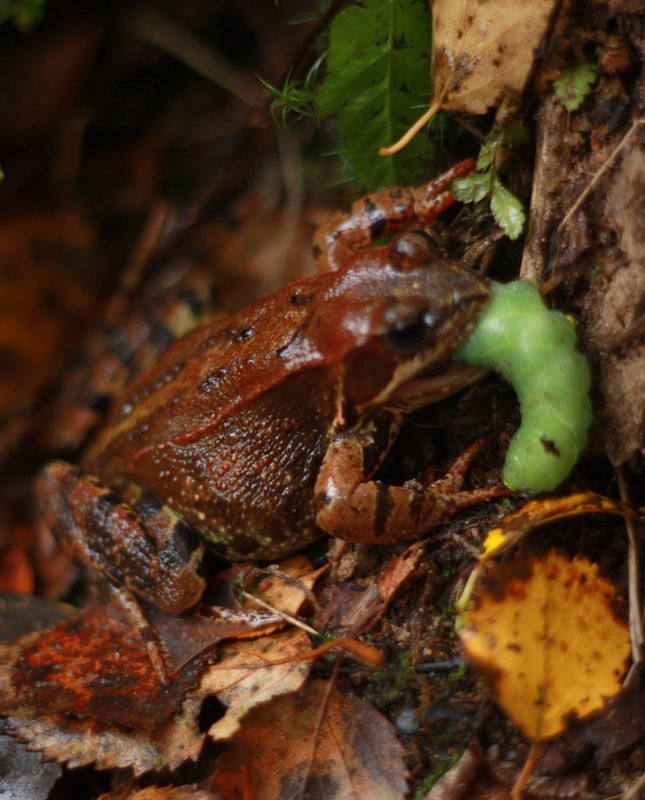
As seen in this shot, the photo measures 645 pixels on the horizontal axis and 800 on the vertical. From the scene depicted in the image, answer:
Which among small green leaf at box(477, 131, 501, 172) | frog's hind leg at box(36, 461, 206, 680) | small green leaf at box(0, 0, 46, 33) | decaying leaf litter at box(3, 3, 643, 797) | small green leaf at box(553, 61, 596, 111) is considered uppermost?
small green leaf at box(0, 0, 46, 33)

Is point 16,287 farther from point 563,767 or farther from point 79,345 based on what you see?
point 563,767

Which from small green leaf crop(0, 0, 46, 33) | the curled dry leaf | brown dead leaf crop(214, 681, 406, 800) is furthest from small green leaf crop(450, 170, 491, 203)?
small green leaf crop(0, 0, 46, 33)

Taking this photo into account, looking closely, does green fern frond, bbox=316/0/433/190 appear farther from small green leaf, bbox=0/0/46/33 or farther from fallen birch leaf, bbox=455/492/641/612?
small green leaf, bbox=0/0/46/33

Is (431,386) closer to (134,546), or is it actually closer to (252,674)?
(252,674)

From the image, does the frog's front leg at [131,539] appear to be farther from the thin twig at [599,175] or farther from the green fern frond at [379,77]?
the thin twig at [599,175]

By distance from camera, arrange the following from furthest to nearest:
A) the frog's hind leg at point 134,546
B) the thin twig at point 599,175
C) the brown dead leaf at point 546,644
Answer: the frog's hind leg at point 134,546
the thin twig at point 599,175
the brown dead leaf at point 546,644

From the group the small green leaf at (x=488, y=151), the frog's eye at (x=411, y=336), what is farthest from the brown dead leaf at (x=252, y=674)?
the small green leaf at (x=488, y=151)
